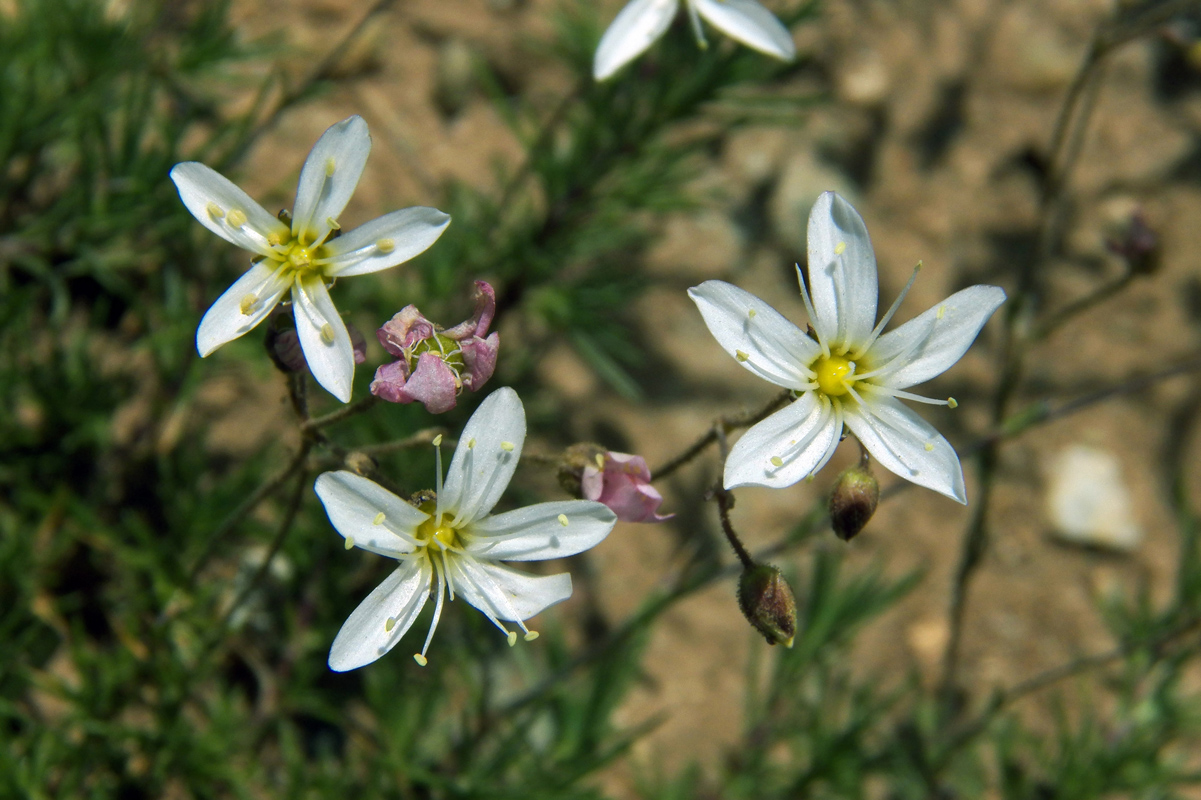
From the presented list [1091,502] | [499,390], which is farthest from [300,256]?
[1091,502]

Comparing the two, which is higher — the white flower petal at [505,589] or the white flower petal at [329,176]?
the white flower petal at [329,176]

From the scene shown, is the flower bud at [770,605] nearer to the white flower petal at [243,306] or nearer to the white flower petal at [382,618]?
the white flower petal at [382,618]

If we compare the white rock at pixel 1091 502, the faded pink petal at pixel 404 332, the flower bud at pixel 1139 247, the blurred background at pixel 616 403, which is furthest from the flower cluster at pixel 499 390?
the white rock at pixel 1091 502

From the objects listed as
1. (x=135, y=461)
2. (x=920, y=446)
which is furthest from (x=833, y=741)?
(x=135, y=461)

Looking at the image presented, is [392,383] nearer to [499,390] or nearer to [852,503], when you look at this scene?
[499,390]

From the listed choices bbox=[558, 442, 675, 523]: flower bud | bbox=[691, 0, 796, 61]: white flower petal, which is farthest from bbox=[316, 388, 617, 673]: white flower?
bbox=[691, 0, 796, 61]: white flower petal

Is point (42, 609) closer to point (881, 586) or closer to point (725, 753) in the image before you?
point (725, 753)
